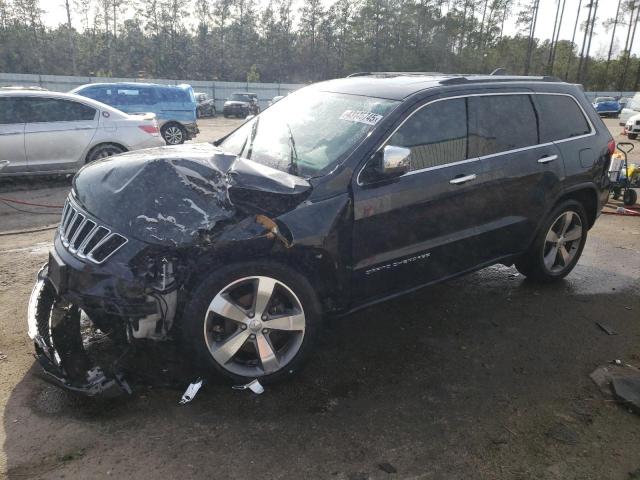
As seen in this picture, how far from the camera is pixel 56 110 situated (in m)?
8.16

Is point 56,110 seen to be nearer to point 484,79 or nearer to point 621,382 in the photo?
point 484,79

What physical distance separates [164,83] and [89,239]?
3612 cm

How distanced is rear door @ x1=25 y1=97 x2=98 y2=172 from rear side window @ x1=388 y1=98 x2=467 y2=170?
21.8 feet

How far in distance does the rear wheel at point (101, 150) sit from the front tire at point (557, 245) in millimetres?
6861

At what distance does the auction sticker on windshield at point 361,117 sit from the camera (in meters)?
3.36

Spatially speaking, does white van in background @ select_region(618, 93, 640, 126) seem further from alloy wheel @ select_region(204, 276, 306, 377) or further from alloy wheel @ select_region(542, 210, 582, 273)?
alloy wheel @ select_region(204, 276, 306, 377)

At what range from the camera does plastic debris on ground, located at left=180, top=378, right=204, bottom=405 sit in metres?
2.88

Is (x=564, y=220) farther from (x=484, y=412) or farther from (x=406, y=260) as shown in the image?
(x=484, y=412)

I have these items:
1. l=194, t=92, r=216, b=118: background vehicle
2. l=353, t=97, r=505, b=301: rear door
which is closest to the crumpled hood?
l=353, t=97, r=505, b=301: rear door

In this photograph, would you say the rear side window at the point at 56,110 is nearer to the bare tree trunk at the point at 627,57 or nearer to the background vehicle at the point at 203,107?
the background vehicle at the point at 203,107

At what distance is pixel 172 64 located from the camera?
5462 cm

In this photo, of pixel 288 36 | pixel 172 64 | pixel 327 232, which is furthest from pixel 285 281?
pixel 288 36

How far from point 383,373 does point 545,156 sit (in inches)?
92.7

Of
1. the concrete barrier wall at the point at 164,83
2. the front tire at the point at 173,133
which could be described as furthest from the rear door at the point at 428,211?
the concrete barrier wall at the point at 164,83
